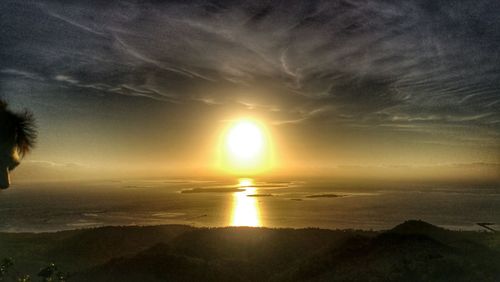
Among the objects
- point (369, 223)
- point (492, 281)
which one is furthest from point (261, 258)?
point (369, 223)

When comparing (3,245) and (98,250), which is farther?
(3,245)

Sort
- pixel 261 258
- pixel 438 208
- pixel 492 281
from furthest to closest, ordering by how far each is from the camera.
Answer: pixel 438 208 < pixel 261 258 < pixel 492 281

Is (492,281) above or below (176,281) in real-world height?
above

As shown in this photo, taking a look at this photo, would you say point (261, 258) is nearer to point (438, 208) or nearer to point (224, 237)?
point (224, 237)

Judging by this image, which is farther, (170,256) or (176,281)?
(170,256)

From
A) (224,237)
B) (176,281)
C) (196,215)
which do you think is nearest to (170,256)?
(176,281)

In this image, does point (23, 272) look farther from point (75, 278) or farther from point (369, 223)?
point (369, 223)

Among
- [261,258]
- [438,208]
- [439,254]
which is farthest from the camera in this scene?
[438,208]
